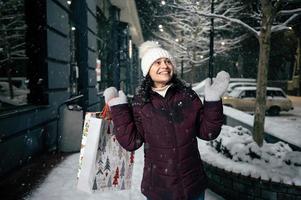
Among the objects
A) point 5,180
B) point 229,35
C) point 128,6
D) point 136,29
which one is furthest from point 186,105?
point 229,35

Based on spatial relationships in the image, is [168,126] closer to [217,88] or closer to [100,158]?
[217,88]

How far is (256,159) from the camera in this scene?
5078 millimetres

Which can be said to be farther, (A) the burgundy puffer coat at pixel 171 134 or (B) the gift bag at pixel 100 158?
(B) the gift bag at pixel 100 158

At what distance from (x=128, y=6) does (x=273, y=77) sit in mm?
29468

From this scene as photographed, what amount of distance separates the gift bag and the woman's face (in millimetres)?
511

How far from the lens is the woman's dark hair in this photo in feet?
8.21

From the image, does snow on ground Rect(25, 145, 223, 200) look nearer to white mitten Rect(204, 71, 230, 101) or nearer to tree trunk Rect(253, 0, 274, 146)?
tree trunk Rect(253, 0, 274, 146)

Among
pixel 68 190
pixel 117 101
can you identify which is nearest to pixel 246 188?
pixel 68 190

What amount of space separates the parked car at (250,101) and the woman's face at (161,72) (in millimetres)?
17589

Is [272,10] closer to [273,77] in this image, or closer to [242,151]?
[242,151]

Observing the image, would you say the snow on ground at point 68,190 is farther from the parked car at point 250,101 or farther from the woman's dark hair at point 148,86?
the parked car at point 250,101

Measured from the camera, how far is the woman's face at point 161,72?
253cm

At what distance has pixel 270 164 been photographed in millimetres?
4898

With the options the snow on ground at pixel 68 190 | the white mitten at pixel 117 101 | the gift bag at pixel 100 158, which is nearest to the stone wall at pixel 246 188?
the snow on ground at pixel 68 190
